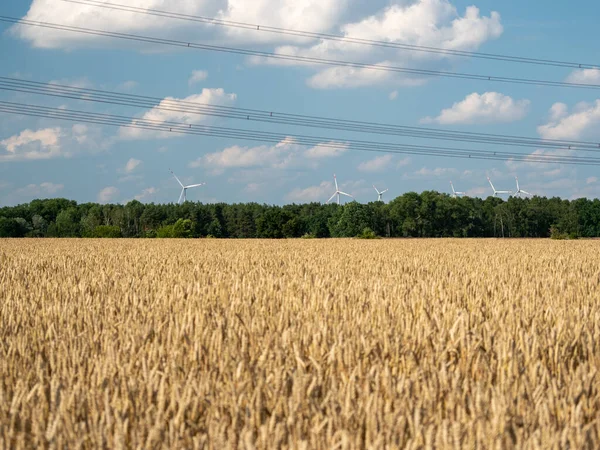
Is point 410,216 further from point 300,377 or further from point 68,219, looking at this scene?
point 300,377

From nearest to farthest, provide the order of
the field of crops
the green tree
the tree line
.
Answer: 1. the field of crops
2. the green tree
3. the tree line

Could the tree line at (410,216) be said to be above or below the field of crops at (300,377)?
above

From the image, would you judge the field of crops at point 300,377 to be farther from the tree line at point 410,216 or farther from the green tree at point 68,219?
the tree line at point 410,216

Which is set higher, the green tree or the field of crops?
the green tree

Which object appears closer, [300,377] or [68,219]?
[300,377]

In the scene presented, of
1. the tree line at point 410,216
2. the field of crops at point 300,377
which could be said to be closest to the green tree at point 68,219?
the tree line at point 410,216

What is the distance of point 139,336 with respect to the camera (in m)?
5.72

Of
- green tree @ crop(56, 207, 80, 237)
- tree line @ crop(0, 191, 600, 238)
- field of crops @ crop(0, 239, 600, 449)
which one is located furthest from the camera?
tree line @ crop(0, 191, 600, 238)

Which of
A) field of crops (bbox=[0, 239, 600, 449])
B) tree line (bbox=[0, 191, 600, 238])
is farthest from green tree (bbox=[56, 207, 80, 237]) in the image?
field of crops (bbox=[0, 239, 600, 449])

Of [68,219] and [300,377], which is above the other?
[68,219]

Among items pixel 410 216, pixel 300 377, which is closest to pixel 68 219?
pixel 410 216

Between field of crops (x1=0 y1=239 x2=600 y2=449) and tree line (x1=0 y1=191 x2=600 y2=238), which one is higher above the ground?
tree line (x1=0 y1=191 x2=600 y2=238)

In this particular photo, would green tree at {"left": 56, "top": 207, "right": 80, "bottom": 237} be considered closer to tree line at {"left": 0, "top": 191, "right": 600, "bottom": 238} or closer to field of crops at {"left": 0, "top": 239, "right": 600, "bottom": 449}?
tree line at {"left": 0, "top": 191, "right": 600, "bottom": 238}

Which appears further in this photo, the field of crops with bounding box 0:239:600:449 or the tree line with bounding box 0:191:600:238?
the tree line with bounding box 0:191:600:238
